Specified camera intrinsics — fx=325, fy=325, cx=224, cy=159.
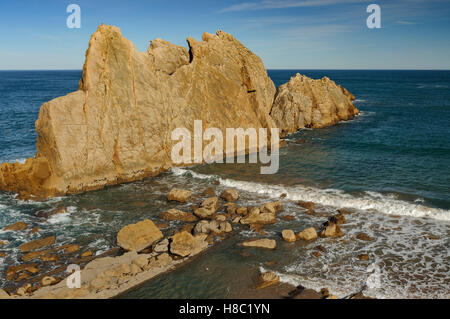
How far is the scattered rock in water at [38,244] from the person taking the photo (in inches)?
736

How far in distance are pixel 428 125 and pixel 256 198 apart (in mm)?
40772

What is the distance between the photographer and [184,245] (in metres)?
18.1

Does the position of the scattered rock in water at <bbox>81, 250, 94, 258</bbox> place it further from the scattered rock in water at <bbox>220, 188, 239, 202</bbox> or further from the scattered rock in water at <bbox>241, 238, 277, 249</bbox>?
the scattered rock in water at <bbox>220, 188, 239, 202</bbox>

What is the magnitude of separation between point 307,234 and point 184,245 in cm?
734

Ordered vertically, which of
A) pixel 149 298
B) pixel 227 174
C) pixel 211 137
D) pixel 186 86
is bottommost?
pixel 149 298

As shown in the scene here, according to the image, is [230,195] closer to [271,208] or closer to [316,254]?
[271,208]

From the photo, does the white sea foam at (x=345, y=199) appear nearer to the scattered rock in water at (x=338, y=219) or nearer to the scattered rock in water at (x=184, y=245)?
the scattered rock in water at (x=338, y=219)

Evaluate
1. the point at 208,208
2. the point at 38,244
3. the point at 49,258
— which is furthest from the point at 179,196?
the point at 49,258

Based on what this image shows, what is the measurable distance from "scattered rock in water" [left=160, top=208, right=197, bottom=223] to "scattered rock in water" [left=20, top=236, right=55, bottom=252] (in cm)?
693

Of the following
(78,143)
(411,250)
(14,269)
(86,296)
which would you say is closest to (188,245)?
(86,296)

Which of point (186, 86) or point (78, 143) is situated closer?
point (78, 143)

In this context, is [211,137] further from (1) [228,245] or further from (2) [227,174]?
(1) [228,245]

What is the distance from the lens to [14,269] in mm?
16656

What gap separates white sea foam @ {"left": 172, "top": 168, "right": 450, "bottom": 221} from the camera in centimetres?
2296
